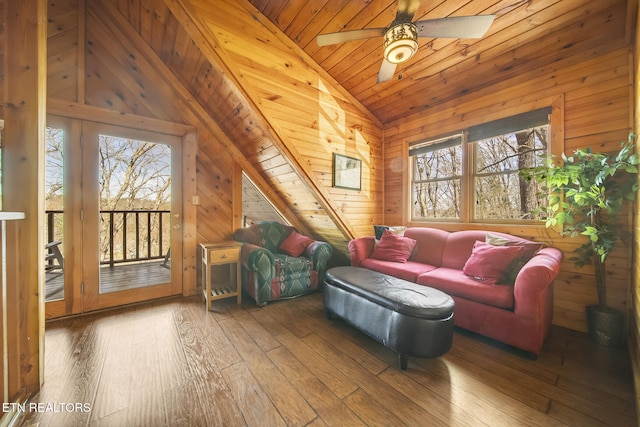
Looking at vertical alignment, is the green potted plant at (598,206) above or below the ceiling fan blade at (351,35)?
below

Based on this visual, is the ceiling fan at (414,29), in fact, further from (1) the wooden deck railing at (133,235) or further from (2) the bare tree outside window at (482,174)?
(1) the wooden deck railing at (133,235)

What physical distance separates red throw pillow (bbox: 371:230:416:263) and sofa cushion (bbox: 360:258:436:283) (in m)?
0.07

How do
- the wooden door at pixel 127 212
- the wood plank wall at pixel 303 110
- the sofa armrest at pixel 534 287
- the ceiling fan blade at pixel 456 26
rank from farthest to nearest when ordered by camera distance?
1. the wooden door at pixel 127 212
2. the wood plank wall at pixel 303 110
3. the sofa armrest at pixel 534 287
4. the ceiling fan blade at pixel 456 26

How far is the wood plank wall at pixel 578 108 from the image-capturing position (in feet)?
6.36

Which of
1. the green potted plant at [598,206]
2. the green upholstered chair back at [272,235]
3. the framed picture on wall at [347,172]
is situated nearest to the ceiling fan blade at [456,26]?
the green potted plant at [598,206]

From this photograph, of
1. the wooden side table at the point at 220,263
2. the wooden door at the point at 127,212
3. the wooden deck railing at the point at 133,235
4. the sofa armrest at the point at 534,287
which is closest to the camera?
the sofa armrest at the point at 534,287

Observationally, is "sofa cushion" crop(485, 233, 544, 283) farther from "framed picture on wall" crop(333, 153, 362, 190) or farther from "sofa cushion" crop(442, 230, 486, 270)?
"framed picture on wall" crop(333, 153, 362, 190)

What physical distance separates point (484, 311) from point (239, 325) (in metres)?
2.14

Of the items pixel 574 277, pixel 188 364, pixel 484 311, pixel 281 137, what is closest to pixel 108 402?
pixel 188 364

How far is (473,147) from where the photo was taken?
2.87 m

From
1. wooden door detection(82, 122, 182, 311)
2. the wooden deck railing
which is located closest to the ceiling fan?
wooden door detection(82, 122, 182, 311)

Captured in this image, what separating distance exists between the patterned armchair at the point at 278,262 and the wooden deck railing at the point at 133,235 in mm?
1598

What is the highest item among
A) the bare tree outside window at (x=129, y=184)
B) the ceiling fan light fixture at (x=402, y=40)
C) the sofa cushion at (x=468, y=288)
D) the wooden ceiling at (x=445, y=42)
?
the wooden ceiling at (x=445, y=42)

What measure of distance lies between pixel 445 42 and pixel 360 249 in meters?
2.31
